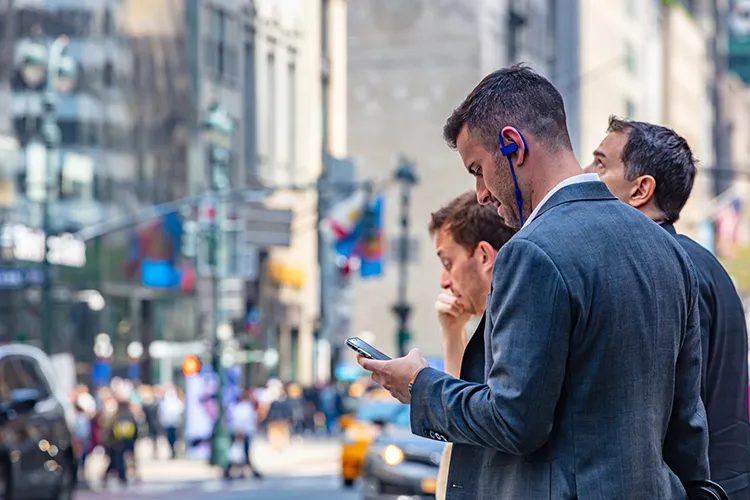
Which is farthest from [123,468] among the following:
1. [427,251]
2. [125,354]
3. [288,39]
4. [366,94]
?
[366,94]

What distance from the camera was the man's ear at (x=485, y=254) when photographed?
4781 mm

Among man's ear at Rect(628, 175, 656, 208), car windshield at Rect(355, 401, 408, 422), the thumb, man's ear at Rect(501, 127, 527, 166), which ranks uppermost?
man's ear at Rect(501, 127, 527, 166)

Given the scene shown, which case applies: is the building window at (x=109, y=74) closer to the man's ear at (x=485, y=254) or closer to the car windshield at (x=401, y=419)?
the car windshield at (x=401, y=419)

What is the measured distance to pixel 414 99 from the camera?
6331 cm

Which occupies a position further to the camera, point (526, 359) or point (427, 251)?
point (427, 251)

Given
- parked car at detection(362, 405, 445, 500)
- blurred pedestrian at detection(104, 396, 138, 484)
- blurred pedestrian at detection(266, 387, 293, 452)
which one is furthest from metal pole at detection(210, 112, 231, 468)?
parked car at detection(362, 405, 445, 500)

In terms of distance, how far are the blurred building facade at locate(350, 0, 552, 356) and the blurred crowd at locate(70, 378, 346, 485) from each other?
1156 centimetres

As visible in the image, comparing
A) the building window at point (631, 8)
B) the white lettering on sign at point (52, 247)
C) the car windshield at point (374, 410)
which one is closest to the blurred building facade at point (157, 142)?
the white lettering on sign at point (52, 247)

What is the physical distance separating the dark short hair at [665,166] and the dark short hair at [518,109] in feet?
3.91

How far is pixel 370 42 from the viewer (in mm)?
64312

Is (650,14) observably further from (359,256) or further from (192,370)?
(192,370)

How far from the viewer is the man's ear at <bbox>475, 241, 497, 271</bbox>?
15.7 feet

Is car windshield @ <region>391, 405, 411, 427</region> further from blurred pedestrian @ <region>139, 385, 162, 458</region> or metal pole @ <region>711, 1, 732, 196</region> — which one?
→ metal pole @ <region>711, 1, 732, 196</region>

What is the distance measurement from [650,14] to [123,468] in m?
72.5
